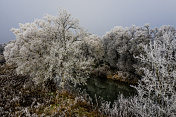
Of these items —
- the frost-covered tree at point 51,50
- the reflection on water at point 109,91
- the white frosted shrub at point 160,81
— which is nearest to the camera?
the white frosted shrub at point 160,81

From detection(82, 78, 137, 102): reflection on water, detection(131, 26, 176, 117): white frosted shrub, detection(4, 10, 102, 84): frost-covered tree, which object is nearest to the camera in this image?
detection(131, 26, 176, 117): white frosted shrub

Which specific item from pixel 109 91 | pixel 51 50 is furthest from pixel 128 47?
pixel 51 50

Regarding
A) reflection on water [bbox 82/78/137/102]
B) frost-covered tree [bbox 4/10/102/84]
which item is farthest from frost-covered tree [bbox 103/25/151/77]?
frost-covered tree [bbox 4/10/102/84]

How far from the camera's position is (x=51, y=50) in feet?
53.6

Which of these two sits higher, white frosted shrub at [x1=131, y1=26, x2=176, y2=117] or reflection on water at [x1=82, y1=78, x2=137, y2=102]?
white frosted shrub at [x1=131, y1=26, x2=176, y2=117]

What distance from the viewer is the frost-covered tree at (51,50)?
54.0 feet

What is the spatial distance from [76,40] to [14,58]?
9.06 m

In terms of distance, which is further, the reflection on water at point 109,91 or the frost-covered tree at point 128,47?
the frost-covered tree at point 128,47

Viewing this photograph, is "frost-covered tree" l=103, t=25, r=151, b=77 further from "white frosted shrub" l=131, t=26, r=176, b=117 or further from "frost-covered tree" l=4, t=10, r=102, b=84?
"white frosted shrub" l=131, t=26, r=176, b=117

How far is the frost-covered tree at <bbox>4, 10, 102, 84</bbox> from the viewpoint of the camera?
16453mm

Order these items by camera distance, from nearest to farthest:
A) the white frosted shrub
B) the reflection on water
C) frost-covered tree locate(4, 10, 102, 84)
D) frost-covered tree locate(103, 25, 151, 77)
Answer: the white frosted shrub → frost-covered tree locate(4, 10, 102, 84) → the reflection on water → frost-covered tree locate(103, 25, 151, 77)

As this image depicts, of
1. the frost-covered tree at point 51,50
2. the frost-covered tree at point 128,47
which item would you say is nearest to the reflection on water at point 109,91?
the frost-covered tree at point 51,50

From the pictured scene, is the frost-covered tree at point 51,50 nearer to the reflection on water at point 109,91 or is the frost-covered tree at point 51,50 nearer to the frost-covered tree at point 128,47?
the reflection on water at point 109,91

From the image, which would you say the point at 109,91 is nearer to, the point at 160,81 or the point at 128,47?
the point at 128,47
